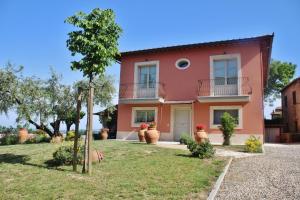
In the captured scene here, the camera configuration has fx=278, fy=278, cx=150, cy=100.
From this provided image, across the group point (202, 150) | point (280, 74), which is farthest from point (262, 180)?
point (280, 74)

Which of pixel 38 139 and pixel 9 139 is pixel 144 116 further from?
pixel 9 139

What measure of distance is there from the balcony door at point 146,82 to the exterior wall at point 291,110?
14.4 metres

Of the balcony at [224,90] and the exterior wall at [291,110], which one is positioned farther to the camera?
the exterior wall at [291,110]

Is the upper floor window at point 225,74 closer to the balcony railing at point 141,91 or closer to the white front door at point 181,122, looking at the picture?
the white front door at point 181,122

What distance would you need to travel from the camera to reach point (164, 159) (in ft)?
31.5

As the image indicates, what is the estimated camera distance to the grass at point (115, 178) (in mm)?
5906

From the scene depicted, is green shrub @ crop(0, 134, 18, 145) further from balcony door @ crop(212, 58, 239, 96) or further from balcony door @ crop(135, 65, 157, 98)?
balcony door @ crop(212, 58, 239, 96)

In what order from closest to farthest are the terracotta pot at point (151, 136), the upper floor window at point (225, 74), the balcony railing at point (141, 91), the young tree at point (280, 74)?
the terracotta pot at point (151, 136)
the upper floor window at point (225, 74)
the balcony railing at point (141, 91)
the young tree at point (280, 74)

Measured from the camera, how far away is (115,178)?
709 centimetres

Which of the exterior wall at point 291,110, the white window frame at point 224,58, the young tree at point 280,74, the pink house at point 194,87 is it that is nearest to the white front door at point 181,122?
the pink house at point 194,87

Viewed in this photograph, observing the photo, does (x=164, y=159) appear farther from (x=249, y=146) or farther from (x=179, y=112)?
(x=179, y=112)

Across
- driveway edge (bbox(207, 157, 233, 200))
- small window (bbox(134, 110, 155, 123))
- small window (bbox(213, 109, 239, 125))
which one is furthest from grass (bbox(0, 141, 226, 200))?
small window (bbox(134, 110, 155, 123))

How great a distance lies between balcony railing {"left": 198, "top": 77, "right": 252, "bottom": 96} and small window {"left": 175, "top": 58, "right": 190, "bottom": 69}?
5.23ft

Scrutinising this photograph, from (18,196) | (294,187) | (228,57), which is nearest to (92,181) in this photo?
(18,196)
